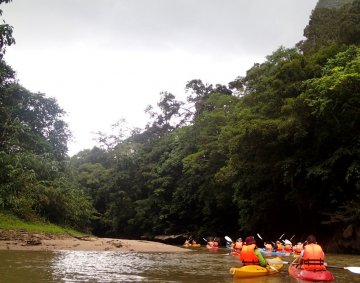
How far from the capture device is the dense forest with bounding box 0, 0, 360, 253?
1961 centimetres

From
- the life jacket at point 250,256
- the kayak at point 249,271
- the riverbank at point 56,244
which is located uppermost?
the life jacket at point 250,256

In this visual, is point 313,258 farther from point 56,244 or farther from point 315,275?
point 56,244

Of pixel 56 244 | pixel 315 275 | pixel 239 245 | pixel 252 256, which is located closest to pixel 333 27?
pixel 239 245

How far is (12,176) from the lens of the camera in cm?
2209

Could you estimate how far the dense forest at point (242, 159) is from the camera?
1961 cm

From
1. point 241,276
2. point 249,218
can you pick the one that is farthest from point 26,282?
point 249,218

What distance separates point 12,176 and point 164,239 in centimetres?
1977

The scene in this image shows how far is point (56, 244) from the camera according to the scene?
63.7ft

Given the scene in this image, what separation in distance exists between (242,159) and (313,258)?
15.7m

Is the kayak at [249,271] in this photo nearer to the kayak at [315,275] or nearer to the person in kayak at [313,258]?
the kayak at [315,275]

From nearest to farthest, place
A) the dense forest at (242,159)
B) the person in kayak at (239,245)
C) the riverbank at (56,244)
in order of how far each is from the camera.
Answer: the riverbank at (56,244) → the person in kayak at (239,245) → the dense forest at (242,159)

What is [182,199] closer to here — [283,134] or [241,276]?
[283,134]

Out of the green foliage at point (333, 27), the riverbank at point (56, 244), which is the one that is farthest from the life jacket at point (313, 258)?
the green foliage at point (333, 27)

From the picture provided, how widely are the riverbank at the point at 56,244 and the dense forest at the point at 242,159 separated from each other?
244 centimetres
